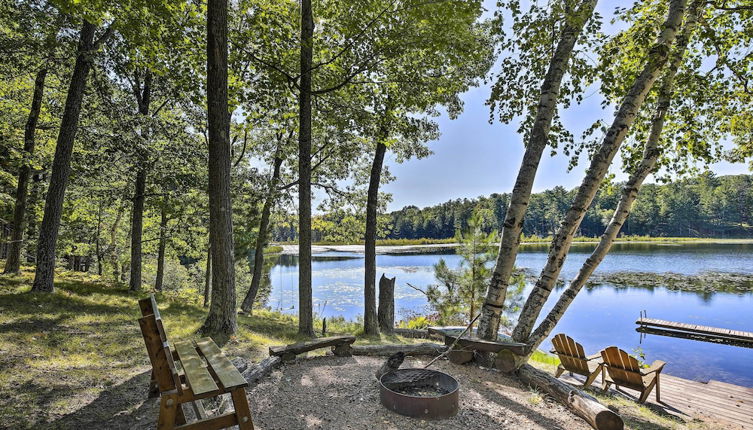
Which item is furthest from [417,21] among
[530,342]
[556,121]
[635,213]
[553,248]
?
[635,213]

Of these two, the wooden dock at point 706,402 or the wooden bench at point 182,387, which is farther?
the wooden dock at point 706,402

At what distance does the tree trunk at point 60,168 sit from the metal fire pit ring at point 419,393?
8017 millimetres

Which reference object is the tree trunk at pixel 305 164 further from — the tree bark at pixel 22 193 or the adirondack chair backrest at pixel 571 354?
the tree bark at pixel 22 193

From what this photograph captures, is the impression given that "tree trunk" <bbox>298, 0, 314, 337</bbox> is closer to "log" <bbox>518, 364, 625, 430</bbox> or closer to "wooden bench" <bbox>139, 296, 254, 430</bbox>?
"log" <bbox>518, 364, 625, 430</bbox>

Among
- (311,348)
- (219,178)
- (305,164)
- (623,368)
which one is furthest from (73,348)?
(623,368)

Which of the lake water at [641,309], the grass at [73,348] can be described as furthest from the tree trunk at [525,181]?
the lake water at [641,309]

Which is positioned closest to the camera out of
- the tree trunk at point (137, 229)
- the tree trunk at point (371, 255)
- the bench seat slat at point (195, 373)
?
the bench seat slat at point (195, 373)

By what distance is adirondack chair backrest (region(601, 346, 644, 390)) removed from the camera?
5.95 m

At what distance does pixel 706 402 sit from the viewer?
637 centimetres

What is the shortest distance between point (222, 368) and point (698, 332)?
15542mm

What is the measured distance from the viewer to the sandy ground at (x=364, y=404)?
341cm

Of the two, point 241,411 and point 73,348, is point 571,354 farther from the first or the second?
point 73,348

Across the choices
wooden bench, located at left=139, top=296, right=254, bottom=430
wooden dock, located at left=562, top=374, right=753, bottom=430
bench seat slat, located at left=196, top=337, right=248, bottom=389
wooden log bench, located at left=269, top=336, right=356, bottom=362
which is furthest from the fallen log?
wooden bench, located at left=139, top=296, right=254, bottom=430

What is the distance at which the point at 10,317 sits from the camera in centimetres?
593
